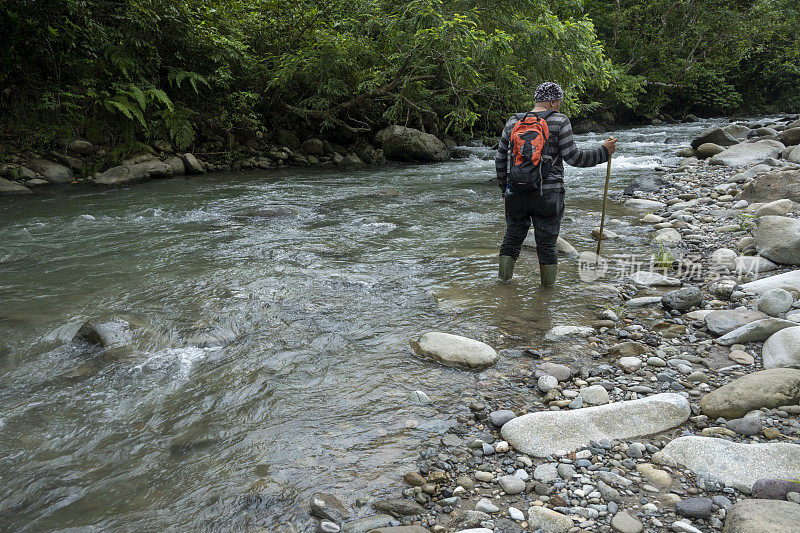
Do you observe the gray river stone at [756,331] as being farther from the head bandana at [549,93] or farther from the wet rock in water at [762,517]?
the head bandana at [549,93]

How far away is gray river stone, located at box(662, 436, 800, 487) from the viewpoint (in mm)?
2383

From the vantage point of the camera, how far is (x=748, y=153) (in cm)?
1213

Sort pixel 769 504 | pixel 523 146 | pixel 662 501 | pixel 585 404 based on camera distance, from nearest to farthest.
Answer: pixel 769 504
pixel 662 501
pixel 585 404
pixel 523 146

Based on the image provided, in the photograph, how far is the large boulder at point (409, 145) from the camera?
53.9 feet

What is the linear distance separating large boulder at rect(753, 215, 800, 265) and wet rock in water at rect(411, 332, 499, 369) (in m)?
3.55

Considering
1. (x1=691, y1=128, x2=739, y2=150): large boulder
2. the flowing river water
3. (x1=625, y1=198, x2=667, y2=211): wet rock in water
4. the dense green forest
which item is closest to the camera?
the flowing river water

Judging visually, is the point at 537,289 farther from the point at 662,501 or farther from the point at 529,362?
the point at 662,501

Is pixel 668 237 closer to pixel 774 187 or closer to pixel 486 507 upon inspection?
pixel 774 187

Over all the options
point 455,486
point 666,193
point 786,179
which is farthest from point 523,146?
point 666,193

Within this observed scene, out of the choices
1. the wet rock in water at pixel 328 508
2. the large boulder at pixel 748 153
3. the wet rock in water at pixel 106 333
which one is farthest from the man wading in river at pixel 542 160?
the large boulder at pixel 748 153

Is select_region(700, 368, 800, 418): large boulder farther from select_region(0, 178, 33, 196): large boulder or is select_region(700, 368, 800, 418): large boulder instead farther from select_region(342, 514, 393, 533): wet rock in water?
select_region(0, 178, 33, 196): large boulder

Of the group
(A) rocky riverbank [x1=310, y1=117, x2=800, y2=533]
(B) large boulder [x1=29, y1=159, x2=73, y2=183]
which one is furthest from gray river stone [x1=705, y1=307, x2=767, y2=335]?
(B) large boulder [x1=29, y1=159, x2=73, y2=183]

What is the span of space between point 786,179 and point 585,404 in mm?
6701

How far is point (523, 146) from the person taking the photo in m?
4.84
